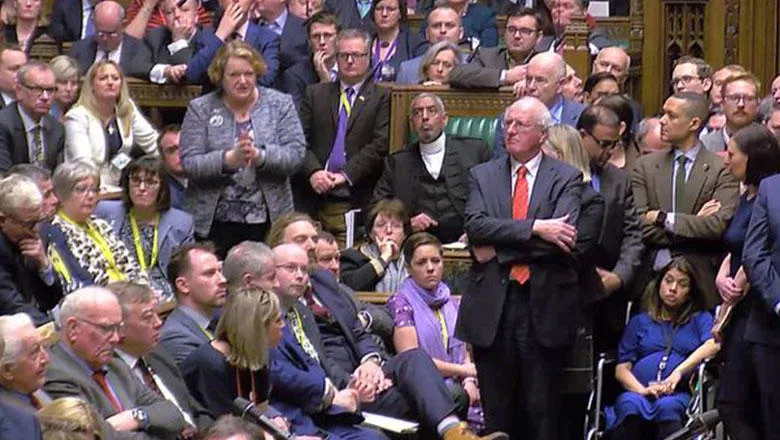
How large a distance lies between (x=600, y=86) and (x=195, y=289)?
3.47 metres

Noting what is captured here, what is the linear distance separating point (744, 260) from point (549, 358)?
37.0 inches

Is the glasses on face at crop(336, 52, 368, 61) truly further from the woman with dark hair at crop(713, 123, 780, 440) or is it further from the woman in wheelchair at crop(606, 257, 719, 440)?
the woman with dark hair at crop(713, 123, 780, 440)

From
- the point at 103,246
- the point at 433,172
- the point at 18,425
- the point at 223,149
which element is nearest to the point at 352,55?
the point at 433,172

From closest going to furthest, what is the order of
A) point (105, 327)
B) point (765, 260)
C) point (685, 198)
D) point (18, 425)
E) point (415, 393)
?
point (18, 425), point (105, 327), point (765, 260), point (415, 393), point (685, 198)

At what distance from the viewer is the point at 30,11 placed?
12.9 metres

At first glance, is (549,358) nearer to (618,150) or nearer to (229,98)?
(618,150)

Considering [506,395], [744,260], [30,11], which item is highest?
[30,11]

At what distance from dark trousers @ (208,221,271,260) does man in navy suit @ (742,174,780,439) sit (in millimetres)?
2907

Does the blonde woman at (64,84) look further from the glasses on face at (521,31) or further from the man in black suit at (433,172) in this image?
the glasses on face at (521,31)

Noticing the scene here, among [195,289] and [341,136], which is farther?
[341,136]

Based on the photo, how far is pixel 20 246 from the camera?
28.1 feet

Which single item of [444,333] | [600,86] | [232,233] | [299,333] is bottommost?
[444,333]

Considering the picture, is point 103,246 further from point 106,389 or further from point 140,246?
point 106,389

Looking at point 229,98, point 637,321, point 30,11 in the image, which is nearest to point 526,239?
point 637,321
